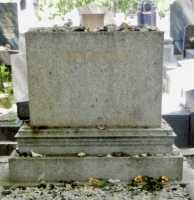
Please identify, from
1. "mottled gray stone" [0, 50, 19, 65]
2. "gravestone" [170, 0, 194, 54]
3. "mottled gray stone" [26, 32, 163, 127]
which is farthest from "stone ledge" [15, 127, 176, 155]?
"gravestone" [170, 0, 194, 54]

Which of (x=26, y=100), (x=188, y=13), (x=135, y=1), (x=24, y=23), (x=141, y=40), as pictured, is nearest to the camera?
(x=141, y=40)

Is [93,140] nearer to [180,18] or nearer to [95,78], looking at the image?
[95,78]

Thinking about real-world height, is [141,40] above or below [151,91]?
above

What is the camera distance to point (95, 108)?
3559 mm

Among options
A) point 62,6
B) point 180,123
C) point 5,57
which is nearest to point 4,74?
point 5,57

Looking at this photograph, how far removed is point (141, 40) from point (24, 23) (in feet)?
47.3

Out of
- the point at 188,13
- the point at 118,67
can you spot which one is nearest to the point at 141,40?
the point at 118,67

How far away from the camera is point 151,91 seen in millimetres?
3518

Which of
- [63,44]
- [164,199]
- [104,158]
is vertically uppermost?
[63,44]

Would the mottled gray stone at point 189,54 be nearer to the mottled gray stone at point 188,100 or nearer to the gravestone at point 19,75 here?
the mottled gray stone at point 188,100

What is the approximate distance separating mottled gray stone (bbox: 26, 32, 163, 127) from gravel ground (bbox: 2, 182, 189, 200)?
1.92ft

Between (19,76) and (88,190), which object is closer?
(88,190)

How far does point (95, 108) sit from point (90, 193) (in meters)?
0.79

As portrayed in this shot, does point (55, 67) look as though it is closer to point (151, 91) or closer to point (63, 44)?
point (63, 44)
